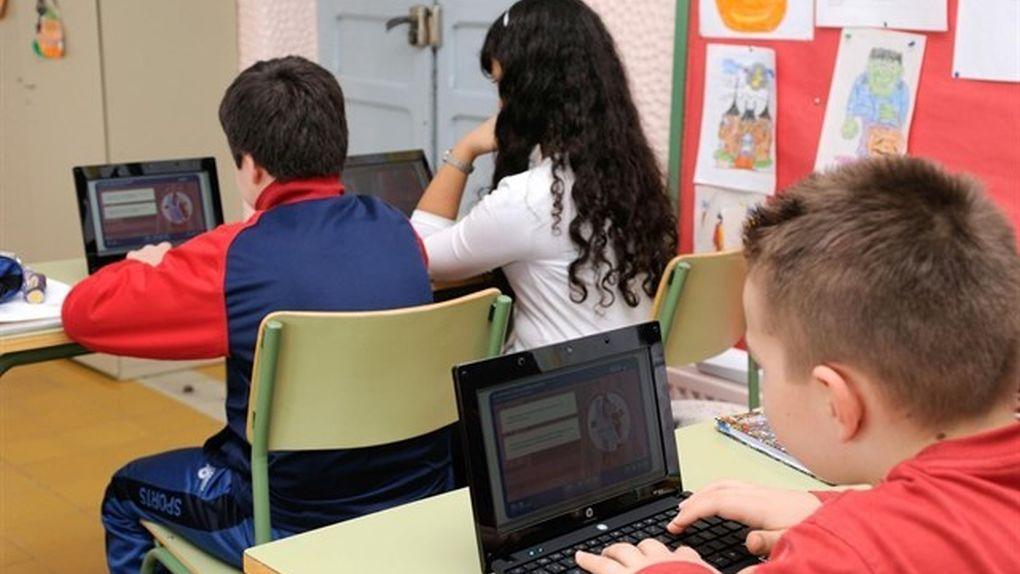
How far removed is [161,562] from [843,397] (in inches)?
58.3

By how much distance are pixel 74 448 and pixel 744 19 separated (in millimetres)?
2215

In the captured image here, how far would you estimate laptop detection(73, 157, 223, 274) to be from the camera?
2.49 metres

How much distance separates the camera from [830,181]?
1.02 metres

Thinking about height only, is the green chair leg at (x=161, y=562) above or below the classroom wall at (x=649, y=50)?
below

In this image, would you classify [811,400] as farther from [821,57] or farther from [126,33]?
[126,33]

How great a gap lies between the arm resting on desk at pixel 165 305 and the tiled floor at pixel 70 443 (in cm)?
108

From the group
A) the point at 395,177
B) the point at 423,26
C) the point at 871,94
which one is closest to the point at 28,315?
the point at 395,177

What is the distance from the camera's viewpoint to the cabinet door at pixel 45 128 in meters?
4.08

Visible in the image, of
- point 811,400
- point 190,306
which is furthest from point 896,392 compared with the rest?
point 190,306

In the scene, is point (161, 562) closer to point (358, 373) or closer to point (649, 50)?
point (358, 373)

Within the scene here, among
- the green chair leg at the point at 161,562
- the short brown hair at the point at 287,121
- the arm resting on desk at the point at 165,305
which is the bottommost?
the green chair leg at the point at 161,562

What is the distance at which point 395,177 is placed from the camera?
9.39 feet

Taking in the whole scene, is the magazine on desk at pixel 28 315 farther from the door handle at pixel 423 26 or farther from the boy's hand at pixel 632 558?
the door handle at pixel 423 26

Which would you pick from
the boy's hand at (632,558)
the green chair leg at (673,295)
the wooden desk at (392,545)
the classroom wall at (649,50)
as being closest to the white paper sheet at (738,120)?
the classroom wall at (649,50)
